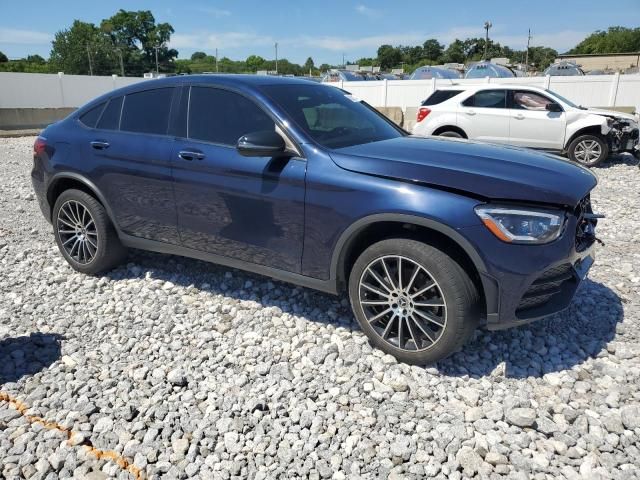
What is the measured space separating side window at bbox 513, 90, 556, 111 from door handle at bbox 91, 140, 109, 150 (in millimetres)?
8546

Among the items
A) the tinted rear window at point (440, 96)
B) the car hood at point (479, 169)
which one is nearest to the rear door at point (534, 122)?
the tinted rear window at point (440, 96)

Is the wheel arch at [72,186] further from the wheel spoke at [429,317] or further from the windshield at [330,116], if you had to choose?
the wheel spoke at [429,317]

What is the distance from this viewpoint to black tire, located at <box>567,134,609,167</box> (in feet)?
31.9

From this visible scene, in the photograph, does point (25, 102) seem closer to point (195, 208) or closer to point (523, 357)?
point (195, 208)

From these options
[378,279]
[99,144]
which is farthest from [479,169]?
[99,144]

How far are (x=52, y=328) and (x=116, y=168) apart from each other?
1.35 metres

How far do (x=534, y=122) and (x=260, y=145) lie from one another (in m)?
8.47

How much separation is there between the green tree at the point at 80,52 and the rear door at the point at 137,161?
78131mm

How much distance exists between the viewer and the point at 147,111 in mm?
4074

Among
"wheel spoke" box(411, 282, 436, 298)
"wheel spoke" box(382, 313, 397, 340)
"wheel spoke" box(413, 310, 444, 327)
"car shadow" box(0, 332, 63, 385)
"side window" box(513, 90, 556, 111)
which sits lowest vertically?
"car shadow" box(0, 332, 63, 385)

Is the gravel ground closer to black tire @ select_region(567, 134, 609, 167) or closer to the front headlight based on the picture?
the front headlight

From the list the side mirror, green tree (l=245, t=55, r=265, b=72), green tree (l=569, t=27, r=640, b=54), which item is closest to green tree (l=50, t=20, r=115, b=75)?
green tree (l=245, t=55, r=265, b=72)

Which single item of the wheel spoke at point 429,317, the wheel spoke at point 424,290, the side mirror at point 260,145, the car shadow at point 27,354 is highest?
the side mirror at point 260,145

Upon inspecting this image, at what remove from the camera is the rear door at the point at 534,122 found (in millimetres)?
9852
